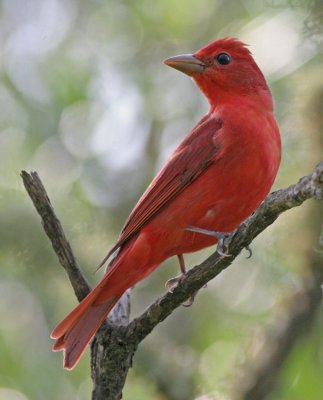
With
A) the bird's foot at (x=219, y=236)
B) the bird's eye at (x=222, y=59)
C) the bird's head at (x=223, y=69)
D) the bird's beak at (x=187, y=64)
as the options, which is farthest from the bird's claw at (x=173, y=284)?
the bird's eye at (x=222, y=59)

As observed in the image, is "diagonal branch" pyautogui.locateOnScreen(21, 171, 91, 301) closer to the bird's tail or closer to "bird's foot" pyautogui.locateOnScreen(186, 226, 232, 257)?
the bird's tail

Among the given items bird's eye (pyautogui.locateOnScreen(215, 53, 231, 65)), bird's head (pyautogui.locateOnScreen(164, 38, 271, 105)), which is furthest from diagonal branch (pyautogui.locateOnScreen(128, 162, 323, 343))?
bird's eye (pyautogui.locateOnScreen(215, 53, 231, 65))

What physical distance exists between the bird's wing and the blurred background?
1.51 ft

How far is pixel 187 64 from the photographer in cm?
516

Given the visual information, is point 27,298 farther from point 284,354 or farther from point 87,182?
point 284,354

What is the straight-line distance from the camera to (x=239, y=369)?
4496mm

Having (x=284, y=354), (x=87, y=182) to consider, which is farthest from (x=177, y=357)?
(x=87, y=182)

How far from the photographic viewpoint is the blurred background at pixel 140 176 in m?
4.81

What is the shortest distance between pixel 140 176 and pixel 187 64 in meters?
0.94

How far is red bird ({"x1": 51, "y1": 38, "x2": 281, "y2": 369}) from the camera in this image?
4398 millimetres

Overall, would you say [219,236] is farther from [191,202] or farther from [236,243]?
[236,243]

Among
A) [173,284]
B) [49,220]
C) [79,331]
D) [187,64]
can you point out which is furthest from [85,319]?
[187,64]

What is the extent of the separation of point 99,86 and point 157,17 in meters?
0.58

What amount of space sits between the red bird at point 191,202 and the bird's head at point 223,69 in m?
0.32
